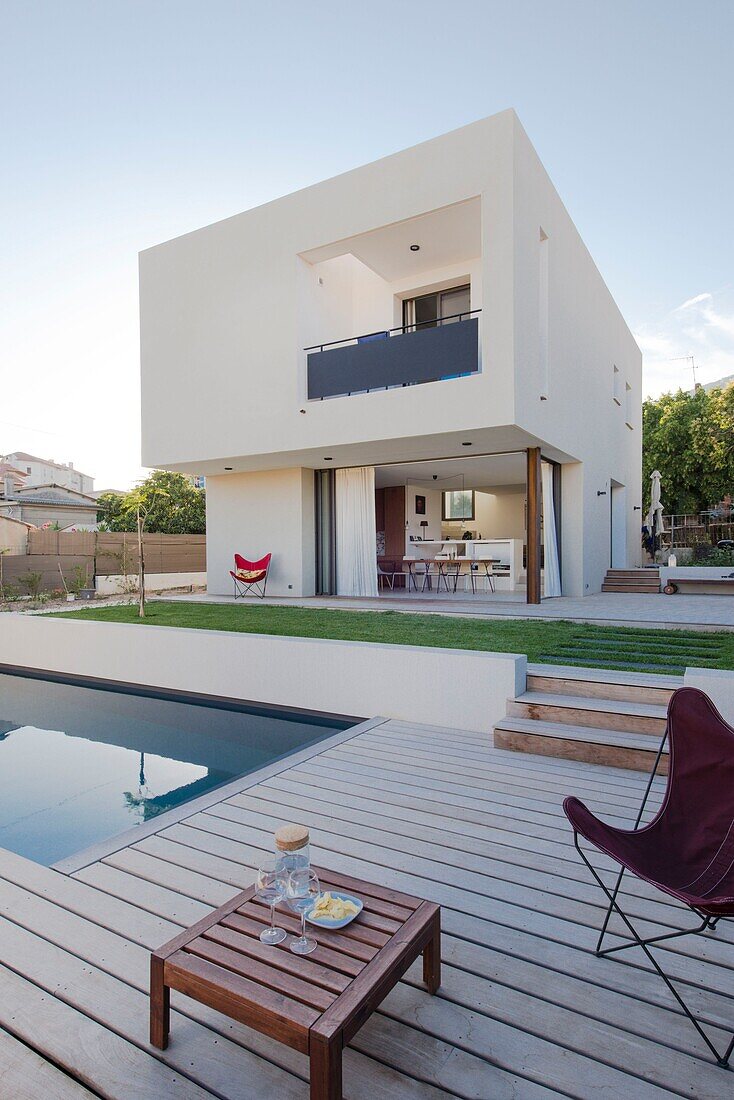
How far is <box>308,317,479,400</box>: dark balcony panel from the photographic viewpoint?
905cm

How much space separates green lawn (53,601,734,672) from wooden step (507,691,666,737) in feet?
2.53

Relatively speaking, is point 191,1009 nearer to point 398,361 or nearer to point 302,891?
point 302,891

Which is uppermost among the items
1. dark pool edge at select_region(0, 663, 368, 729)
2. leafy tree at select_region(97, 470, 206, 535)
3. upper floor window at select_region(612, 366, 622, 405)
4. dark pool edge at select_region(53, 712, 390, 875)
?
upper floor window at select_region(612, 366, 622, 405)

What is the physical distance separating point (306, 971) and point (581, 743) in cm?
295

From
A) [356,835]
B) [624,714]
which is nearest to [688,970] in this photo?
[356,835]

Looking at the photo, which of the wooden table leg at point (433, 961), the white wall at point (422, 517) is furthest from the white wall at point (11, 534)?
the wooden table leg at point (433, 961)

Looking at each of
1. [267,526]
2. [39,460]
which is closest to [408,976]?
[267,526]

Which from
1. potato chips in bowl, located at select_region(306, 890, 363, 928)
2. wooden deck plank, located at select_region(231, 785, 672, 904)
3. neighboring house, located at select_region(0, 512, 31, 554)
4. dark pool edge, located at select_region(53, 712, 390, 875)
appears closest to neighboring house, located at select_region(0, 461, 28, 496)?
neighboring house, located at select_region(0, 512, 31, 554)

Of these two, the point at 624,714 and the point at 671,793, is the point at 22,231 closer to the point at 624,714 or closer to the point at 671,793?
the point at 624,714

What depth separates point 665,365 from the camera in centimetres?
3200

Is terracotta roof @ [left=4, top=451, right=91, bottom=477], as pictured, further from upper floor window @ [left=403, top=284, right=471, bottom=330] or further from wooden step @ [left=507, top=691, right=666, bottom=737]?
wooden step @ [left=507, top=691, right=666, bottom=737]

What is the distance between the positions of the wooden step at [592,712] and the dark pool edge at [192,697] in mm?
1486

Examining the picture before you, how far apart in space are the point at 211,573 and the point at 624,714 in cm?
1034

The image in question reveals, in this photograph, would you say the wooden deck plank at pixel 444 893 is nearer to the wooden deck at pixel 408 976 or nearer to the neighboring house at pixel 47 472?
the wooden deck at pixel 408 976
